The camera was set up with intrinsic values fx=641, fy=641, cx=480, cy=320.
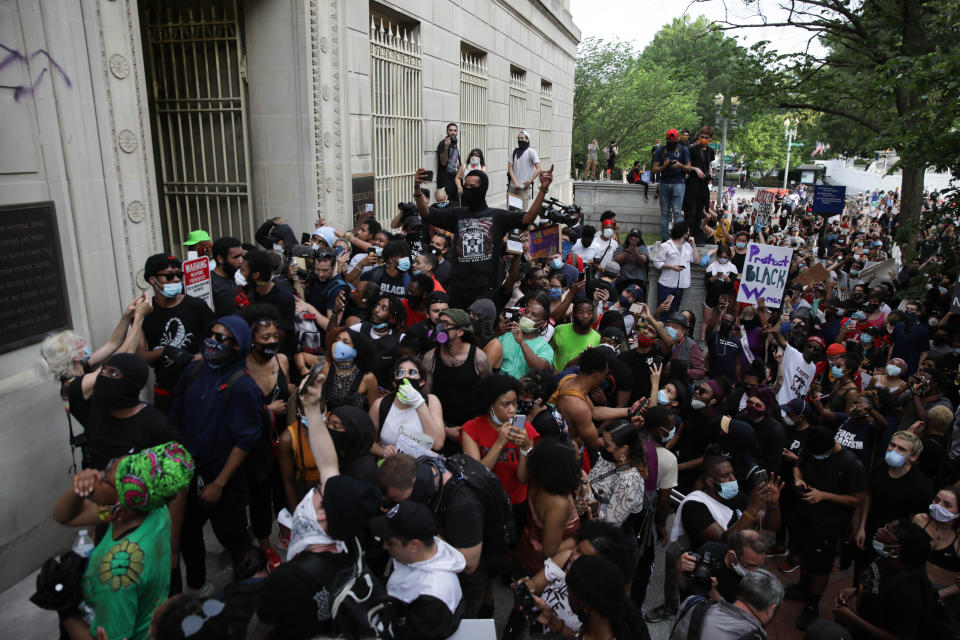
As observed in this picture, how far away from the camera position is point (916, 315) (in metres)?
8.54

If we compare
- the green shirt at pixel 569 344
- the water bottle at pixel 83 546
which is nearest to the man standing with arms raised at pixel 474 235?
the green shirt at pixel 569 344

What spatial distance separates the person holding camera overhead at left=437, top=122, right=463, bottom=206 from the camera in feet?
39.8

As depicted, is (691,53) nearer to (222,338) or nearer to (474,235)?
(474,235)

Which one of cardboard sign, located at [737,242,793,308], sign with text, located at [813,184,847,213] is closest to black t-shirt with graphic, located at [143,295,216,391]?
cardboard sign, located at [737,242,793,308]

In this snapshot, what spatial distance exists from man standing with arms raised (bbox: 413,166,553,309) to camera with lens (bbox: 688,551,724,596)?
336 cm

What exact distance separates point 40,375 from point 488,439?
351 cm

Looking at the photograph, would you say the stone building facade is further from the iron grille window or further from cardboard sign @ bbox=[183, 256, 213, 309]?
cardboard sign @ bbox=[183, 256, 213, 309]

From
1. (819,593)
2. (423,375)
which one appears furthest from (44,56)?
(819,593)

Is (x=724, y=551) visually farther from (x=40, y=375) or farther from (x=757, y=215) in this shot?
(x=757, y=215)

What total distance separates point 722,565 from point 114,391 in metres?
3.46

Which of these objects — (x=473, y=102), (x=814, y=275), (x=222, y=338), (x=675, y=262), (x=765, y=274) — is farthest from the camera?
(x=473, y=102)

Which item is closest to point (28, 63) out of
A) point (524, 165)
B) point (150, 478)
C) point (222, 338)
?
point (222, 338)

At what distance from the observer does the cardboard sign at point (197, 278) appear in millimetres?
4773

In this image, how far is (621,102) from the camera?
3794cm
